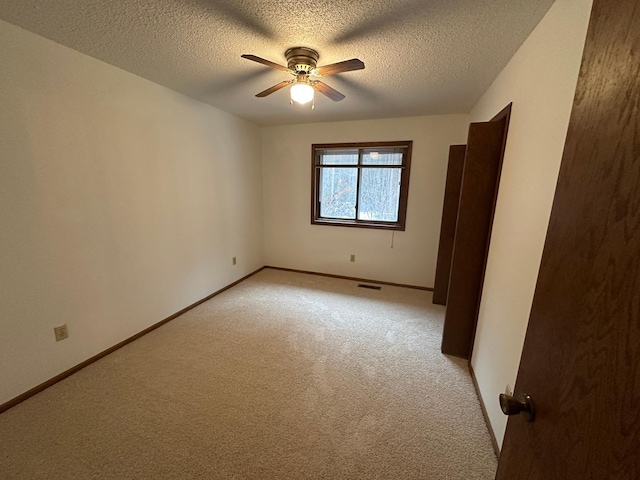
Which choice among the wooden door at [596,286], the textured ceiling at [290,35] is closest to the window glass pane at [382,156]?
the textured ceiling at [290,35]

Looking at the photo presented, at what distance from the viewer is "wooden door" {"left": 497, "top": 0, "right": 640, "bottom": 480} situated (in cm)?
41

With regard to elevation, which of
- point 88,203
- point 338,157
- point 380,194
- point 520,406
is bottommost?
point 520,406

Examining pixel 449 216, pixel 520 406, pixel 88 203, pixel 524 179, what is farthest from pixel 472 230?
pixel 88 203

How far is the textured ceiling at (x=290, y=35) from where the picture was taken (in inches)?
53.0

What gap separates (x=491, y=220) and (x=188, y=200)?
288cm

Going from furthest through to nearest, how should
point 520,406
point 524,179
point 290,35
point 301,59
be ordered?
point 301,59, point 290,35, point 524,179, point 520,406

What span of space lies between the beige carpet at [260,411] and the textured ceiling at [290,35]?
2311mm

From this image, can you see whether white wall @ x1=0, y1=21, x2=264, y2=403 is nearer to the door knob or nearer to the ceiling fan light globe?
the ceiling fan light globe

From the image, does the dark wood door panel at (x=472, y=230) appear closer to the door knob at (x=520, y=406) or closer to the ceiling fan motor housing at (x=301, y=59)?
the ceiling fan motor housing at (x=301, y=59)

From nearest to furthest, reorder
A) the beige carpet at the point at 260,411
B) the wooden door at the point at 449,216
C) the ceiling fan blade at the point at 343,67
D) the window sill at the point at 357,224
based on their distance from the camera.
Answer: the beige carpet at the point at 260,411, the ceiling fan blade at the point at 343,67, the wooden door at the point at 449,216, the window sill at the point at 357,224

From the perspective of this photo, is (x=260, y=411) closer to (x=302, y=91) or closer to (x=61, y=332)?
(x=61, y=332)

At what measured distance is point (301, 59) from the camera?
1.77m

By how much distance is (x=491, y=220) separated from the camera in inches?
75.5

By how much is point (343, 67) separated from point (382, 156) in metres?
2.14
